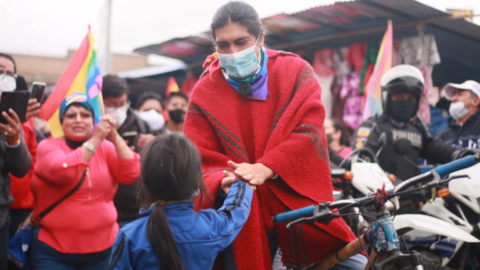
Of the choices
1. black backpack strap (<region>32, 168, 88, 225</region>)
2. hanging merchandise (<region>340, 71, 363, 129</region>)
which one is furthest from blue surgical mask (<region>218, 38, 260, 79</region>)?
hanging merchandise (<region>340, 71, 363, 129</region>)

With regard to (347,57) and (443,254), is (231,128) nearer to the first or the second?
(443,254)

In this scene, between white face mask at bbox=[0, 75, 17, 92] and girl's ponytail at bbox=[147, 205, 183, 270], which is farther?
white face mask at bbox=[0, 75, 17, 92]

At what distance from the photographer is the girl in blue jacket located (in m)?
2.27

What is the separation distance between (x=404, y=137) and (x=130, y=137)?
245 cm

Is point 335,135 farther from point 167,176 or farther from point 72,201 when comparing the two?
point 167,176

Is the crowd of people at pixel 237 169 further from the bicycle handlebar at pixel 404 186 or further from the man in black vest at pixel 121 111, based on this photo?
the man in black vest at pixel 121 111

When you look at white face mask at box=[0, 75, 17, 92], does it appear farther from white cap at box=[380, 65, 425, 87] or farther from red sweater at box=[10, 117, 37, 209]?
white cap at box=[380, 65, 425, 87]

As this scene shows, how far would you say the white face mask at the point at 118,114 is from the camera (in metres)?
5.20

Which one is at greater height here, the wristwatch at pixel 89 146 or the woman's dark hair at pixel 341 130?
the wristwatch at pixel 89 146

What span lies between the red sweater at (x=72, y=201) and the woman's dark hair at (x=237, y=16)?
71.2 inches

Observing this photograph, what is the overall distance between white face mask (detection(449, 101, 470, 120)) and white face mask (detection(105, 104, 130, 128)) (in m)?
3.41

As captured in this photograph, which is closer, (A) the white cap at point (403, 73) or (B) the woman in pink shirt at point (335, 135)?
(A) the white cap at point (403, 73)

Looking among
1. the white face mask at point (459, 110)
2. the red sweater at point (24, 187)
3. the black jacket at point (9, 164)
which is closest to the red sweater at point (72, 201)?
the black jacket at point (9, 164)

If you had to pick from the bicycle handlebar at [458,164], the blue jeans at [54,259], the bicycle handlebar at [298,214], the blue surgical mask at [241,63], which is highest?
the blue surgical mask at [241,63]
